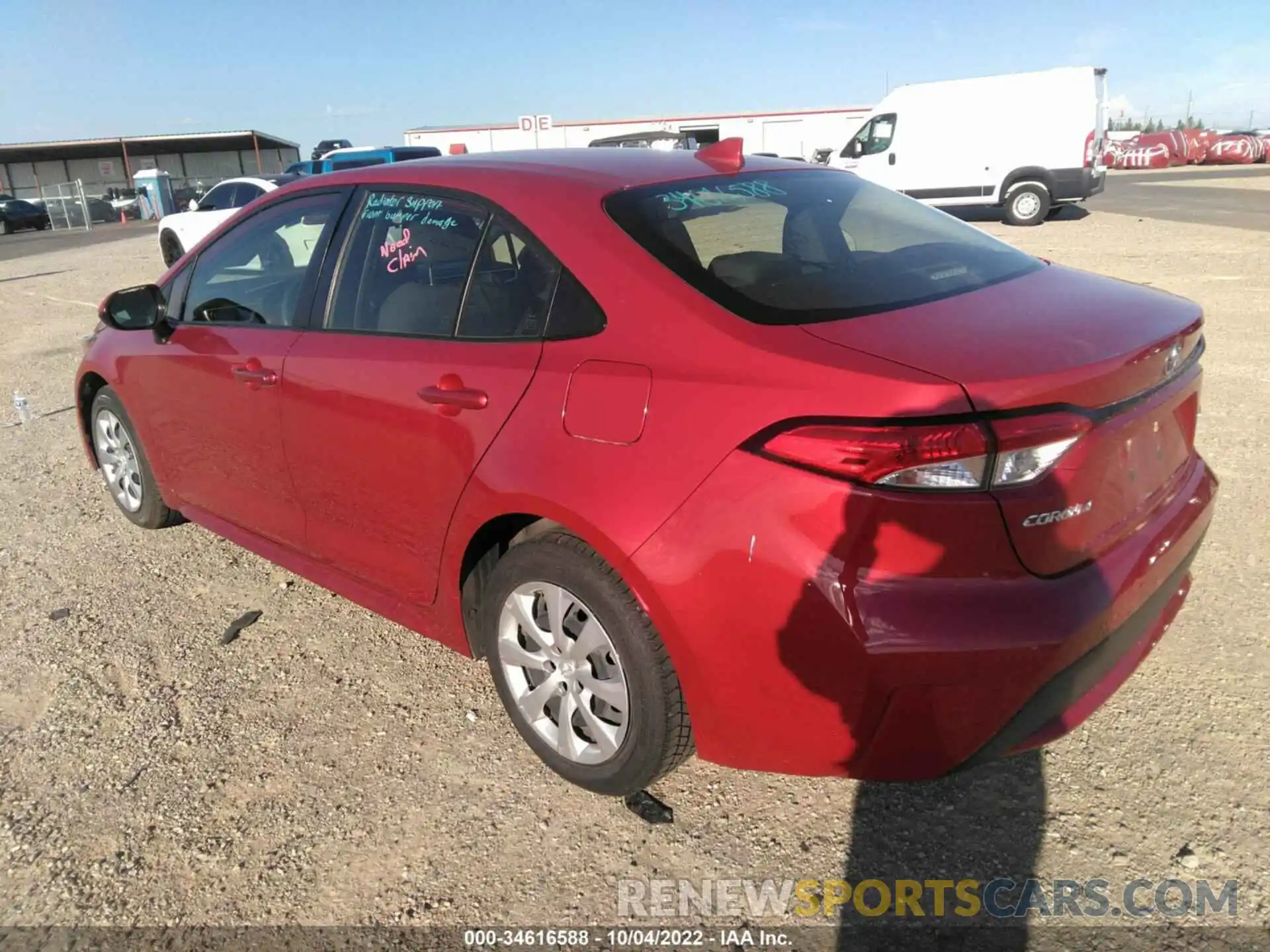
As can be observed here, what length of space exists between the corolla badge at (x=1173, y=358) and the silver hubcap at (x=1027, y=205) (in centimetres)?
1719

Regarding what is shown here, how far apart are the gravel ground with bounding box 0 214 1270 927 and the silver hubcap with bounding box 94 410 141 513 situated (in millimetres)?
711

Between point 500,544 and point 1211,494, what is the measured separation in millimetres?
2027

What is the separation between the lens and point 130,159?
52.3 meters

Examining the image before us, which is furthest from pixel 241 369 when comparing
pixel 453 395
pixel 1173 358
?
pixel 1173 358

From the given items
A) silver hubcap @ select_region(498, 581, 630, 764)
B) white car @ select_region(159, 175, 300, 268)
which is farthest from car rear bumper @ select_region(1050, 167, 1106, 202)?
silver hubcap @ select_region(498, 581, 630, 764)

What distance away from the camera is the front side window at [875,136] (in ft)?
61.2

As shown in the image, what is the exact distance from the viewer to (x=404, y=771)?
2760mm

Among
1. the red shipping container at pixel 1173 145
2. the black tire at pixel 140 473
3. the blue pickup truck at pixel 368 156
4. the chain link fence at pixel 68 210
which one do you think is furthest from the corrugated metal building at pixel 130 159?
the black tire at pixel 140 473

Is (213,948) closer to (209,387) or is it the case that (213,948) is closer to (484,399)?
(484,399)

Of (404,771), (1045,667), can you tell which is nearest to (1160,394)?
(1045,667)

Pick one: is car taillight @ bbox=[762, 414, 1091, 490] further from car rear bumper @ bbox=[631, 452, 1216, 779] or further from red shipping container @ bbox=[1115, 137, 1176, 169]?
red shipping container @ bbox=[1115, 137, 1176, 169]

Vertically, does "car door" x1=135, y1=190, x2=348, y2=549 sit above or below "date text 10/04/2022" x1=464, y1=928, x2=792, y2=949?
above

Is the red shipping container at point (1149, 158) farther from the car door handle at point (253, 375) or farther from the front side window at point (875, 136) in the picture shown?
the car door handle at point (253, 375)

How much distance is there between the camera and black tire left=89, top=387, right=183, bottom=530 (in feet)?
14.1
